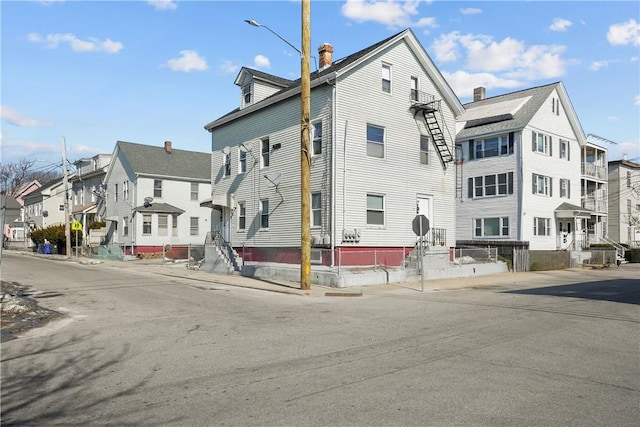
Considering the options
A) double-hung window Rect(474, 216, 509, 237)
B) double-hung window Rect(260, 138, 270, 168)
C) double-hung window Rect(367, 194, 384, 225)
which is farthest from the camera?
double-hung window Rect(474, 216, 509, 237)

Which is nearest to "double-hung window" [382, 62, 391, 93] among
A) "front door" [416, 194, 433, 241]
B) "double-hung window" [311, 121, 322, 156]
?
"double-hung window" [311, 121, 322, 156]

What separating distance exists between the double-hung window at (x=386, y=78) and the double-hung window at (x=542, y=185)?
15701 millimetres

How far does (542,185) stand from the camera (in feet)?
118

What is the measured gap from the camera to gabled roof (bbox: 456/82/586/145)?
1378 inches

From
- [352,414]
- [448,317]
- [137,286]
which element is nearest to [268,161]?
[137,286]

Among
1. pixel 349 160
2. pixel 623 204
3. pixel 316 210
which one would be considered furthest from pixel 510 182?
pixel 623 204

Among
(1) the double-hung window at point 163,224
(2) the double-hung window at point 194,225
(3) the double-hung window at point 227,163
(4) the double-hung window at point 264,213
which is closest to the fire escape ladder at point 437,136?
(4) the double-hung window at point 264,213

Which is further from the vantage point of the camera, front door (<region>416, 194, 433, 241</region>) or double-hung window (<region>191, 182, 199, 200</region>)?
double-hung window (<region>191, 182, 199, 200</region>)

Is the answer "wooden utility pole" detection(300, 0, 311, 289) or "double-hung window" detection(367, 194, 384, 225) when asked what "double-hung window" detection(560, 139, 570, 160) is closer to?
"double-hung window" detection(367, 194, 384, 225)

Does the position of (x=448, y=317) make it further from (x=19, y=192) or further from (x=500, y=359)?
(x=19, y=192)

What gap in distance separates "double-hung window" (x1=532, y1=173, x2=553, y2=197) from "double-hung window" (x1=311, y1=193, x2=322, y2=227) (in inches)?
743

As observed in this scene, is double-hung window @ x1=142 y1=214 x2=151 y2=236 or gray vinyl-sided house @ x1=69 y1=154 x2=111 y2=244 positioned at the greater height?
→ gray vinyl-sided house @ x1=69 y1=154 x2=111 y2=244

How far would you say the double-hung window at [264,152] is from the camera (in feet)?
86.1

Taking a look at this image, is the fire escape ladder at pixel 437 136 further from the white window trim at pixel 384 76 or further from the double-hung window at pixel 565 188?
the double-hung window at pixel 565 188
